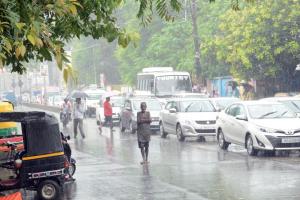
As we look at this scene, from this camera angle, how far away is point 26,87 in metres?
121

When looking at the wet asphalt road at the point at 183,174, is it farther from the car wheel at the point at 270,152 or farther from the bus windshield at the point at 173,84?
the bus windshield at the point at 173,84

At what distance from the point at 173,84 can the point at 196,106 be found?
1452cm

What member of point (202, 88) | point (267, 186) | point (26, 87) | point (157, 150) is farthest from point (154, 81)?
point (26, 87)

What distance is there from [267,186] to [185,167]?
4094 millimetres

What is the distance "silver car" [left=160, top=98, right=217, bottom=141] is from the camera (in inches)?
1031

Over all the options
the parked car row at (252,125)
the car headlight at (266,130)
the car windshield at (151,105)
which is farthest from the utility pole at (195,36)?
the car headlight at (266,130)

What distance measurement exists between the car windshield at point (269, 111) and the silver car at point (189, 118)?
5.15 m

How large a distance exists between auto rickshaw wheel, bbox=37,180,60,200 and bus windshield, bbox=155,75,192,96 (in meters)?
29.0

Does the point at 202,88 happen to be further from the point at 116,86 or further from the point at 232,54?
the point at 116,86

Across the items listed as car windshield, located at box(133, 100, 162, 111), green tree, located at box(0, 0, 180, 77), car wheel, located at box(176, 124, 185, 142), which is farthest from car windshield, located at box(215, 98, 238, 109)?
green tree, located at box(0, 0, 180, 77)

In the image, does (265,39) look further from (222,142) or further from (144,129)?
(144,129)

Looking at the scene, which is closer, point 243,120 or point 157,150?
point 243,120

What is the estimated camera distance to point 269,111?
20953 mm

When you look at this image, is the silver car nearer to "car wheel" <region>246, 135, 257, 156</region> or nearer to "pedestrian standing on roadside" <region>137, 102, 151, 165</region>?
"car wheel" <region>246, 135, 257, 156</region>
